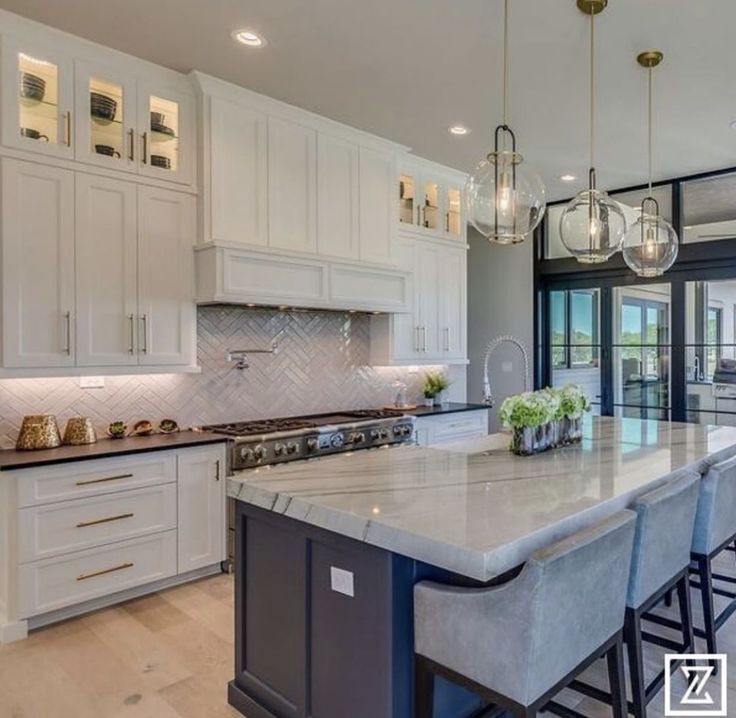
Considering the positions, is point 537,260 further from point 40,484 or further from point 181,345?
point 40,484

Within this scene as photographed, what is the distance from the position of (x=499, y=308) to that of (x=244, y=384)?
389cm

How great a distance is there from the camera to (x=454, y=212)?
5.70 metres

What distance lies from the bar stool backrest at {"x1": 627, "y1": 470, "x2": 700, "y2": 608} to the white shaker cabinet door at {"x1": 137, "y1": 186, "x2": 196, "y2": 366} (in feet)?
9.20

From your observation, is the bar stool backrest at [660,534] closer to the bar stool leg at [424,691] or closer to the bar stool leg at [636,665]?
the bar stool leg at [636,665]

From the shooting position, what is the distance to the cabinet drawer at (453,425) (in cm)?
500

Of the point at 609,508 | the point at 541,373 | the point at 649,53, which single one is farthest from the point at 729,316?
the point at 609,508

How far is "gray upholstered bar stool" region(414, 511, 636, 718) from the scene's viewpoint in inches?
59.7

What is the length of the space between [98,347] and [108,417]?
1.70ft

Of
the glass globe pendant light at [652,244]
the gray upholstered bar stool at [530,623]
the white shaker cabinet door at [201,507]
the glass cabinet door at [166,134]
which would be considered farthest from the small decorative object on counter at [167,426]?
the glass globe pendant light at [652,244]

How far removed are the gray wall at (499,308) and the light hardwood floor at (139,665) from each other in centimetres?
389

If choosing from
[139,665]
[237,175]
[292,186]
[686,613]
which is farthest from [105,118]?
[686,613]

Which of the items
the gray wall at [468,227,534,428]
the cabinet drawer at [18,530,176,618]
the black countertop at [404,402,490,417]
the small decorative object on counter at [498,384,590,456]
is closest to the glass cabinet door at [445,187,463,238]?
the gray wall at [468,227,534,428]

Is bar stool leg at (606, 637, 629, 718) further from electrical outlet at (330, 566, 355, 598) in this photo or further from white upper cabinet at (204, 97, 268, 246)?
white upper cabinet at (204, 97, 268, 246)

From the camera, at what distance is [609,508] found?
200 cm
